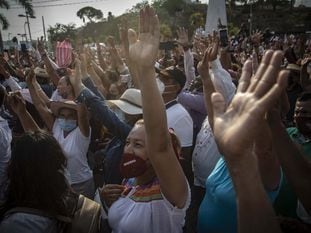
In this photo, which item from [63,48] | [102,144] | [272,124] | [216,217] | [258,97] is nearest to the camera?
[258,97]

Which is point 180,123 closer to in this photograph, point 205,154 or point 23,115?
point 205,154

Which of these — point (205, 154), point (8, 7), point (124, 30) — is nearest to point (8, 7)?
point (8, 7)

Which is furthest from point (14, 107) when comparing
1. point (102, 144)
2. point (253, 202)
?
point (253, 202)

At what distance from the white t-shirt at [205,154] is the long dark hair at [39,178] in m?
1.40

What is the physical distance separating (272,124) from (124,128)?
1231mm

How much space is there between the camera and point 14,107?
320cm

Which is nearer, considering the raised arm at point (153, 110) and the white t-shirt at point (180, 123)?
the raised arm at point (153, 110)

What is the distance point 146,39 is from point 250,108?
2.76ft

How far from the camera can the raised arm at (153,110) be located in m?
1.76

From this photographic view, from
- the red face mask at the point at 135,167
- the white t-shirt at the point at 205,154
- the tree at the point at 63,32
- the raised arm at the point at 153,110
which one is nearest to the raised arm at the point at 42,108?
the white t-shirt at the point at 205,154

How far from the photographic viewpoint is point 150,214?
1932 millimetres

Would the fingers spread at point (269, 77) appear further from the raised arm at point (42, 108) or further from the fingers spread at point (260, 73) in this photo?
the raised arm at point (42, 108)

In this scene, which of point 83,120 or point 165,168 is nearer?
point 165,168

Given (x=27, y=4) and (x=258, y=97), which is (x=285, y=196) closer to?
(x=258, y=97)
